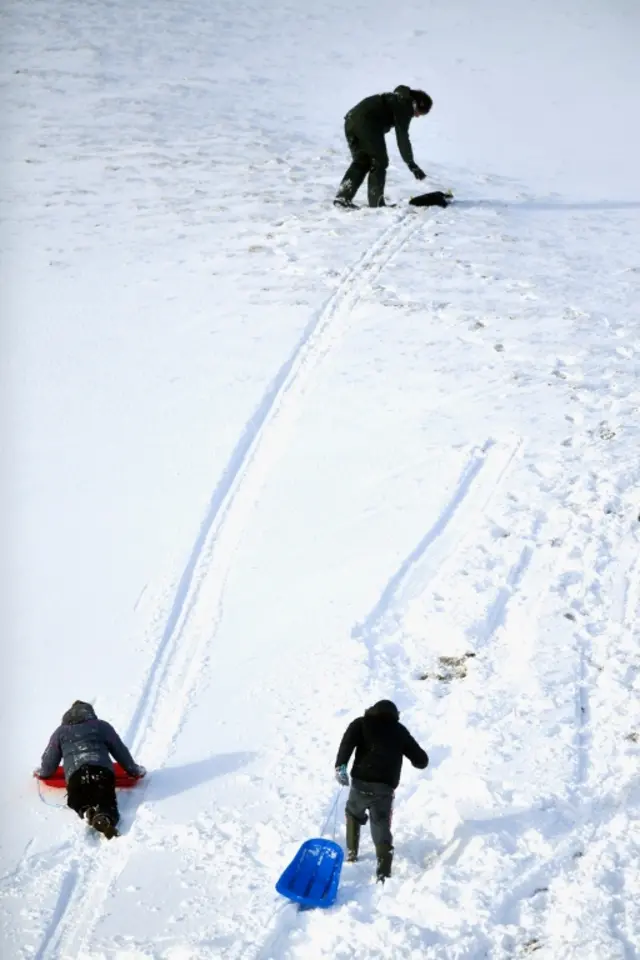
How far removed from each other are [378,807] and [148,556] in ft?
11.4

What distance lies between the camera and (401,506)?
9.34m

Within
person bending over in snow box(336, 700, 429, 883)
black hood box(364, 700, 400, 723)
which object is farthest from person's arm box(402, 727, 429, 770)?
black hood box(364, 700, 400, 723)

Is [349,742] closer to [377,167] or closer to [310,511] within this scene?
[310,511]

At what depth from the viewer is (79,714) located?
6.93 metres

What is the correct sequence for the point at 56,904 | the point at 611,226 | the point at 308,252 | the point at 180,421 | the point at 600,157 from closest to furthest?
the point at 56,904, the point at 180,421, the point at 308,252, the point at 611,226, the point at 600,157

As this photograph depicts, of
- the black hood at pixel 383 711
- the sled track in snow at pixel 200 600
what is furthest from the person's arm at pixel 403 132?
the black hood at pixel 383 711

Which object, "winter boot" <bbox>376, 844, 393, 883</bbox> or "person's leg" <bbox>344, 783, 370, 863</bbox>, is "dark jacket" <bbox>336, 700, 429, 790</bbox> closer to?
"person's leg" <bbox>344, 783, 370, 863</bbox>

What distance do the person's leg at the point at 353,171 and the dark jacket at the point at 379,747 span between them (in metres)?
8.73

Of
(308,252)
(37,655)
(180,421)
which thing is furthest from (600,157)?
(37,655)

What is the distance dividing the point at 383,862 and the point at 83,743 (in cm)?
201

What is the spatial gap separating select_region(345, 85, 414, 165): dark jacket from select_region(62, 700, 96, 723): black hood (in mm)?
8363

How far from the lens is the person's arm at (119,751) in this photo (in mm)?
6898

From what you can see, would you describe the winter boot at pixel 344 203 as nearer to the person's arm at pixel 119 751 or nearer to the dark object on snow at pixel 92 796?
the person's arm at pixel 119 751

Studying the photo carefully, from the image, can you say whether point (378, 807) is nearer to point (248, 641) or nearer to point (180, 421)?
point (248, 641)
